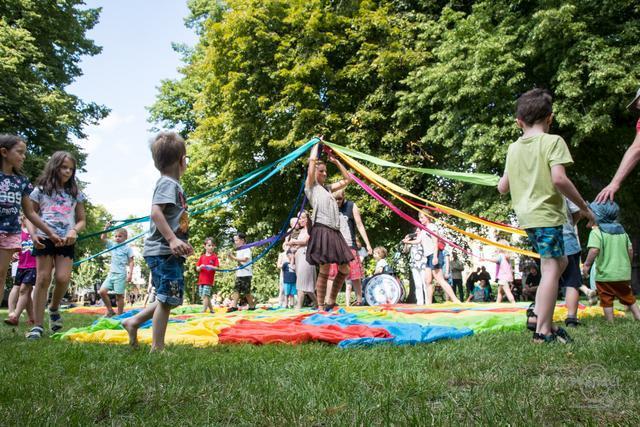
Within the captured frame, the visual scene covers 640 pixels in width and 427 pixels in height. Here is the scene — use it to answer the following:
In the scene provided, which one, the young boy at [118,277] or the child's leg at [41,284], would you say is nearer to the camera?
the child's leg at [41,284]

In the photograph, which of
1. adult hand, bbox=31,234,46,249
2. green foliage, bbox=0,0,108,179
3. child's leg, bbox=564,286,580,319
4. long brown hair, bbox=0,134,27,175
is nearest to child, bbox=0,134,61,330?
long brown hair, bbox=0,134,27,175

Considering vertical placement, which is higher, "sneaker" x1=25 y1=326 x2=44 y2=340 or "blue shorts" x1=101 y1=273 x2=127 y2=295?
"blue shorts" x1=101 y1=273 x2=127 y2=295

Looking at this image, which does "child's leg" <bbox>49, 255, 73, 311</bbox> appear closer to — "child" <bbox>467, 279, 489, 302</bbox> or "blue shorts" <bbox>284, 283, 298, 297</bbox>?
"blue shorts" <bbox>284, 283, 298, 297</bbox>

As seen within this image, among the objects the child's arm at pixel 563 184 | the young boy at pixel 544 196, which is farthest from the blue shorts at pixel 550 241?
the child's arm at pixel 563 184

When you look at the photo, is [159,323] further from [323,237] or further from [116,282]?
[116,282]

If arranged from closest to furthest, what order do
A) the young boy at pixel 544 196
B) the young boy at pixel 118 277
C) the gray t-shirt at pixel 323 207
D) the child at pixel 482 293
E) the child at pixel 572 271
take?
the young boy at pixel 544 196 → the child at pixel 572 271 → the gray t-shirt at pixel 323 207 → the young boy at pixel 118 277 → the child at pixel 482 293

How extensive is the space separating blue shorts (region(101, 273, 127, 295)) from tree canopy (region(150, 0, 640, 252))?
29.4ft

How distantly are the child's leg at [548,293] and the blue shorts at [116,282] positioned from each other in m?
7.38

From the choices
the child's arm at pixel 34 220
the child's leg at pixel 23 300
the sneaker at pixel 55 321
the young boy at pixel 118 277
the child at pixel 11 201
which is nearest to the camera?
the child at pixel 11 201

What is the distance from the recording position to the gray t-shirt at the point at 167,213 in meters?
4.14

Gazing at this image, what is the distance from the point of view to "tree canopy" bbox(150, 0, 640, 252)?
1309 centimetres

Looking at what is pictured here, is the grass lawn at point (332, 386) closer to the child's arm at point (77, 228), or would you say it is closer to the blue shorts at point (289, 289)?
the child's arm at point (77, 228)

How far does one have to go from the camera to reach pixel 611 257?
6.07 metres

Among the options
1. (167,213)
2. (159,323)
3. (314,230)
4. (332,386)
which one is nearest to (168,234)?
(167,213)
